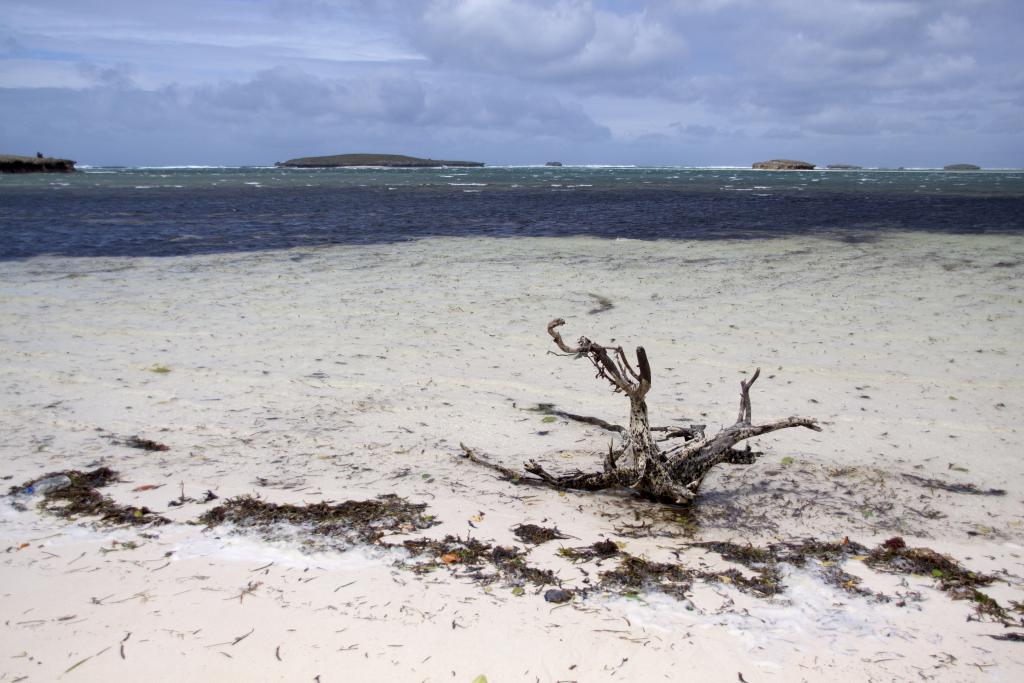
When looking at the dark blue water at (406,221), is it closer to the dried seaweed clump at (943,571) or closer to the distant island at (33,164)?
the dried seaweed clump at (943,571)

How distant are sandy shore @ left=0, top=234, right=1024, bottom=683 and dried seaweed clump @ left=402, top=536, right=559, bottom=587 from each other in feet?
0.29

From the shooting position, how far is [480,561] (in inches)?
135

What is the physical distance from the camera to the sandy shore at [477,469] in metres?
2.81

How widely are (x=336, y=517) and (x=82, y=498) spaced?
1490 millimetres

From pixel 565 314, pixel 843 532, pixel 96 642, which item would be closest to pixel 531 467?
pixel 843 532

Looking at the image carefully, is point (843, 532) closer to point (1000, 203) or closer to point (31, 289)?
point (31, 289)

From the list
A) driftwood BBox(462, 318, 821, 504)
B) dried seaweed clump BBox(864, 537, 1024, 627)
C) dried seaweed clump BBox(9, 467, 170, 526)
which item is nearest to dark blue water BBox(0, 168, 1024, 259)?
dried seaweed clump BBox(9, 467, 170, 526)

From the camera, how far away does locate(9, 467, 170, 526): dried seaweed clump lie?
3812 millimetres

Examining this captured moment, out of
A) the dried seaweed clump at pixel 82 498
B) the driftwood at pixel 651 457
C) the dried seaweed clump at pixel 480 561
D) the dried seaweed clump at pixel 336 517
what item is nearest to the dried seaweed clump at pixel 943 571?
the driftwood at pixel 651 457

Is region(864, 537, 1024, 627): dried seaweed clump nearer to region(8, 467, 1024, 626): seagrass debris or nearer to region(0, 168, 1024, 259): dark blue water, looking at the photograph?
region(8, 467, 1024, 626): seagrass debris

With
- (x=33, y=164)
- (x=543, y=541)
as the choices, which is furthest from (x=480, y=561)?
(x=33, y=164)

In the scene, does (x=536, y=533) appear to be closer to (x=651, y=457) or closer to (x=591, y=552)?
(x=591, y=552)

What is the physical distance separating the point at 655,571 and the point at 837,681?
2.95 feet

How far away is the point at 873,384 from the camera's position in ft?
20.9
